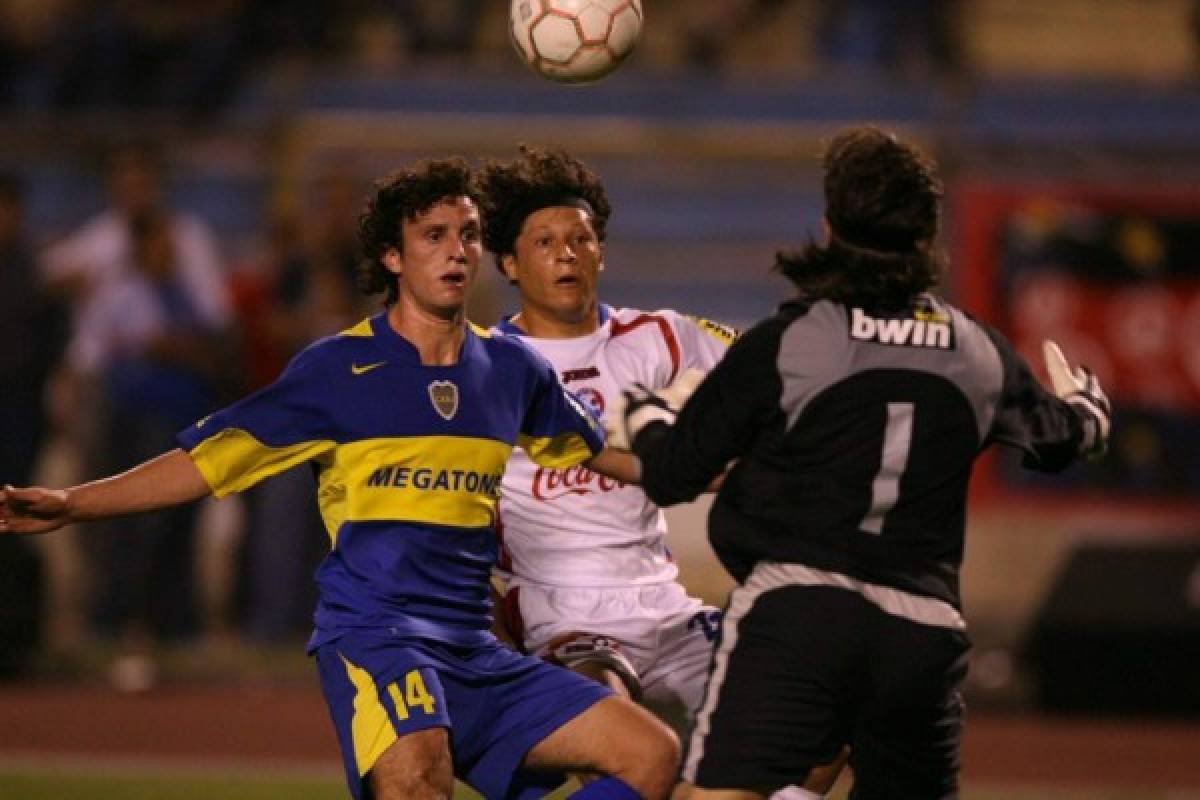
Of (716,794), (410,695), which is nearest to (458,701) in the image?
(410,695)

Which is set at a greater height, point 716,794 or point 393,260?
point 393,260

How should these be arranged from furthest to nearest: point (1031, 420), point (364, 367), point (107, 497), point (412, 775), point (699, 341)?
1. point (699, 341)
2. point (364, 367)
3. point (107, 497)
4. point (412, 775)
5. point (1031, 420)

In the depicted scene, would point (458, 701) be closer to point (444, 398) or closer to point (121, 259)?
point (444, 398)

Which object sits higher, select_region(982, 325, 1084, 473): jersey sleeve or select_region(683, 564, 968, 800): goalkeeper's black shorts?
select_region(982, 325, 1084, 473): jersey sleeve

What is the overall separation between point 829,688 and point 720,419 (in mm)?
696

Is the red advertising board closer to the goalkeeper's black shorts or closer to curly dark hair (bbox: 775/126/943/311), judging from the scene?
curly dark hair (bbox: 775/126/943/311)

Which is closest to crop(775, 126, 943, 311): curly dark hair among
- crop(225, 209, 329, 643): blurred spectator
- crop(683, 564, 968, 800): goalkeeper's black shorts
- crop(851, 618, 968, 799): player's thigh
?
crop(683, 564, 968, 800): goalkeeper's black shorts

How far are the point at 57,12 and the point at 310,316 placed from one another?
5745 millimetres

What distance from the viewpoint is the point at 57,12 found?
17109 millimetres

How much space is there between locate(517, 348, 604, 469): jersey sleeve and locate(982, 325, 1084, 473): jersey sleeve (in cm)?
143

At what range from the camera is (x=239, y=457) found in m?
6.30

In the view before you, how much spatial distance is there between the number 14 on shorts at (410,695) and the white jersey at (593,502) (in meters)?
0.97

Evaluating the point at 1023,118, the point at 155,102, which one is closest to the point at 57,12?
the point at 155,102

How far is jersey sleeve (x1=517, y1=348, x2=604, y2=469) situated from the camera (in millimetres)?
6680
